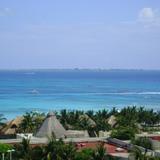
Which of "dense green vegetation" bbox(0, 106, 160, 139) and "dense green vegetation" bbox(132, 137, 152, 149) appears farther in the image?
"dense green vegetation" bbox(0, 106, 160, 139)

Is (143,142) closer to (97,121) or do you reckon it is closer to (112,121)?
(97,121)

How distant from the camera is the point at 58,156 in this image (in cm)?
2792

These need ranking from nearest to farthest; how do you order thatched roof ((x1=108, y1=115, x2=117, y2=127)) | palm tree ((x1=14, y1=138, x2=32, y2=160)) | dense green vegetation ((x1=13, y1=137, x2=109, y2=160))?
dense green vegetation ((x1=13, y1=137, x2=109, y2=160)) < palm tree ((x1=14, y1=138, x2=32, y2=160)) < thatched roof ((x1=108, y1=115, x2=117, y2=127))

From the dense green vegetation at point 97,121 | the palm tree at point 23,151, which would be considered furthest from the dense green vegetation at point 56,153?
the dense green vegetation at point 97,121

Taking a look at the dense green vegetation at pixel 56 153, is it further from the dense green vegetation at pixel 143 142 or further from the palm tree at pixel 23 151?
the dense green vegetation at pixel 143 142

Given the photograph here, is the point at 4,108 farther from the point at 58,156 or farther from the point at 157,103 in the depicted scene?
the point at 58,156

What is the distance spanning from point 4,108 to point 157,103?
36396mm

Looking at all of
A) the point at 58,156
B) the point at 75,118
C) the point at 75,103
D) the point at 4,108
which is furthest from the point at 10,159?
the point at 75,103

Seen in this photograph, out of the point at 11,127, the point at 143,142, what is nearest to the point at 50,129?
the point at 143,142

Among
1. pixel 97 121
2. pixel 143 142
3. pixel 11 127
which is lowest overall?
pixel 143 142

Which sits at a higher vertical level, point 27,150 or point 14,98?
point 14,98

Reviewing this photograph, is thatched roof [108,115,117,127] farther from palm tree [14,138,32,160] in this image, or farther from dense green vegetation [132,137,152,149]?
palm tree [14,138,32,160]

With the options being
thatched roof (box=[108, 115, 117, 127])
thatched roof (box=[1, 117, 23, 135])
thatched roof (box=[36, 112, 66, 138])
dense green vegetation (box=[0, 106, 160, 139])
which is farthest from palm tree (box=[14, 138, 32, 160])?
thatched roof (box=[108, 115, 117, 127])

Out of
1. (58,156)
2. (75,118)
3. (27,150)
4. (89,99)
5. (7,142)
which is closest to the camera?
(58,156)
